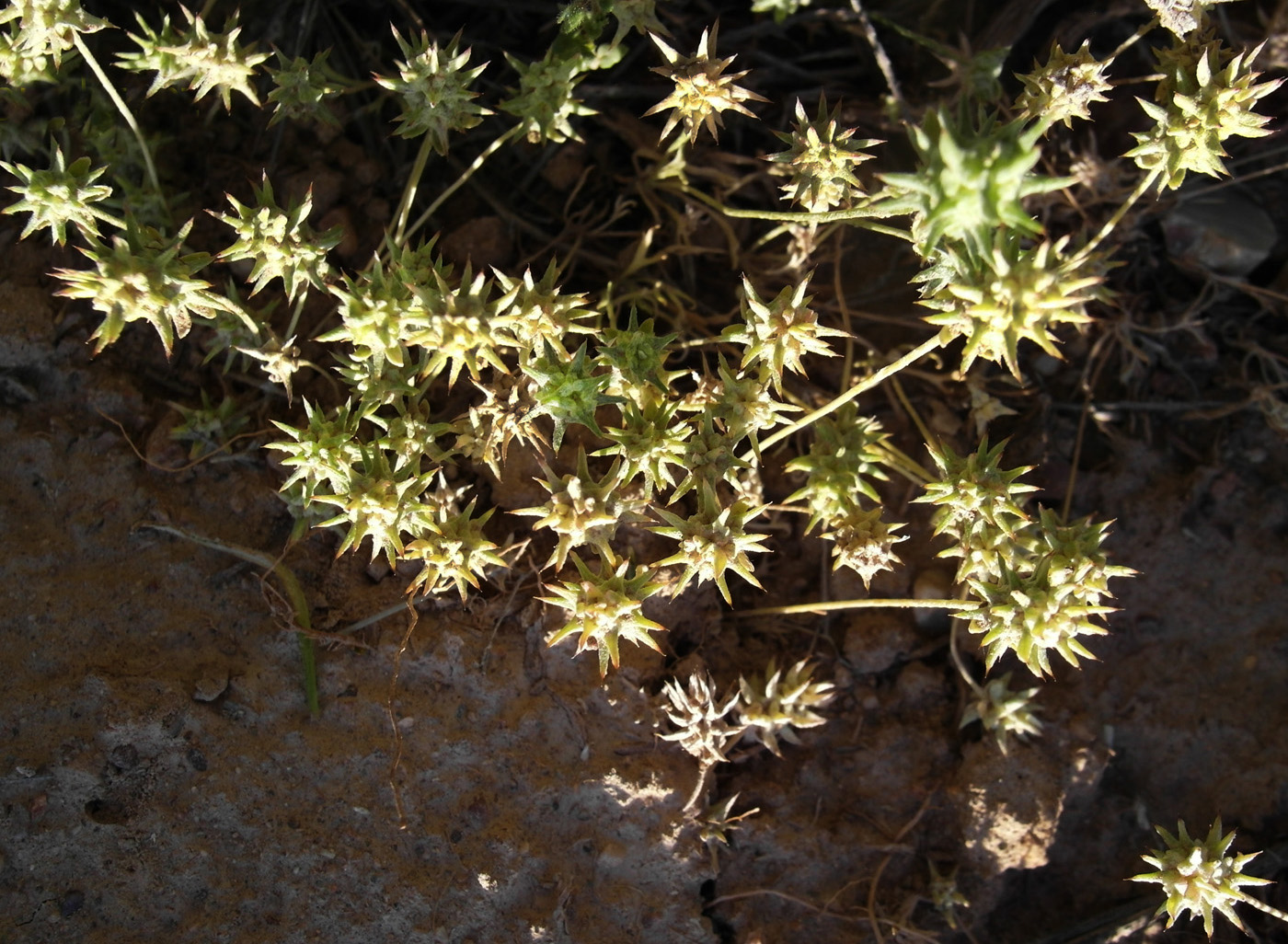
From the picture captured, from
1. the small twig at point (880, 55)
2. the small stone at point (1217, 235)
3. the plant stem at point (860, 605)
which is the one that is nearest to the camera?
the plant stem at point (860, 605)

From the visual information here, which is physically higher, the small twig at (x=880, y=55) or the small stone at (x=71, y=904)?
the small twig at (x=880, y=55)

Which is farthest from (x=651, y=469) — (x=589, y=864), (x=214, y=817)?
(x=214, y=817)

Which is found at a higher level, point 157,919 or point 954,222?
point 954,222

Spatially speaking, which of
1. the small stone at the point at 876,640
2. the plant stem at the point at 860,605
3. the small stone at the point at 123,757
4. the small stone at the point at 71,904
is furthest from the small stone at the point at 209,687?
the small stone at the point at 876,640

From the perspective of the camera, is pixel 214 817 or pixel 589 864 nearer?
pixel 214 817

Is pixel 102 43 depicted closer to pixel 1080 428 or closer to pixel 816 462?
pixel 816 462

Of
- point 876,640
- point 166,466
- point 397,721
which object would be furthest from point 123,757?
point 876,640

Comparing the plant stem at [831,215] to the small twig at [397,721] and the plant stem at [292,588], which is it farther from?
the plant stem at [292,588]

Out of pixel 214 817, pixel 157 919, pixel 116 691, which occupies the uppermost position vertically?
pixel 116 691

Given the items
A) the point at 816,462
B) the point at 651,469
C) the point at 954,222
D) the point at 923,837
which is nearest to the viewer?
the point at 954,222
